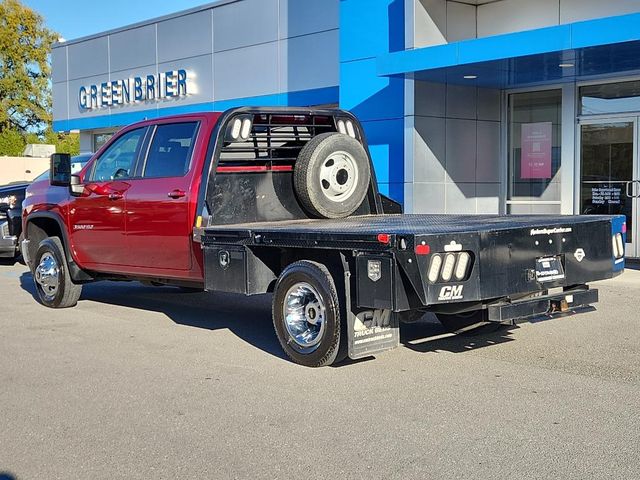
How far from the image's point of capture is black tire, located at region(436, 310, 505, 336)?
24.3 feet

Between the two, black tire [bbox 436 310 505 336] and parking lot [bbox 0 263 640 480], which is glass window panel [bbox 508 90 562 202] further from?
black tire [bbox 436 310 505 336]

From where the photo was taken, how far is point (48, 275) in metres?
9.58

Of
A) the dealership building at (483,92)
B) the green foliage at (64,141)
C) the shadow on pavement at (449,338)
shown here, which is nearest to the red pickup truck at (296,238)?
the shadow on pavement at (449,338)

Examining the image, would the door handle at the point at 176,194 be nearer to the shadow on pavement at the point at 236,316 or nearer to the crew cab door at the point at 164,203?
the crew cab door at the point at 164,203

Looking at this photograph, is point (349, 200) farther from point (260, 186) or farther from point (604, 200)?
point (604, 200)

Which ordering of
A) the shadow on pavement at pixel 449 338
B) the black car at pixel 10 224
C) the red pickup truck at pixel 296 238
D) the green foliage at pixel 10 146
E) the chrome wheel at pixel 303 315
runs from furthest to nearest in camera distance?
the green foliage at pixel 10 146, the black car at pixel 10 224, the shadow on pavement at pixel 449 338, the chrome wheel at pixel 303 315, the red pickup truck at pixel 296 238

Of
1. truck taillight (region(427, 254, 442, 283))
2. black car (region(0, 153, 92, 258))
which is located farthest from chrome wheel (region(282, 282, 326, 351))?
black car (region(0, 153, 92, 258))

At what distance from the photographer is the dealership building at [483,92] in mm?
12414

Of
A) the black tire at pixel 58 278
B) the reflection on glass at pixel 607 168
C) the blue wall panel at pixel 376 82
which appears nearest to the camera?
the black tire at pixel 58 278

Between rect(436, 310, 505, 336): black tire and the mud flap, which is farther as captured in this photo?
rect(436, 310, 505, 336): black tire

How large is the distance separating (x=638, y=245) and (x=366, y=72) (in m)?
5.57

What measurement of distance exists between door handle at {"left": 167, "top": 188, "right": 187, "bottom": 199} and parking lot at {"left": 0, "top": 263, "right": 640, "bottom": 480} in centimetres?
137

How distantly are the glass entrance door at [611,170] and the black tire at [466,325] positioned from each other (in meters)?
6.51

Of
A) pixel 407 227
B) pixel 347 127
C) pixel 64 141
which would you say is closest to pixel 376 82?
pixel 347 127
